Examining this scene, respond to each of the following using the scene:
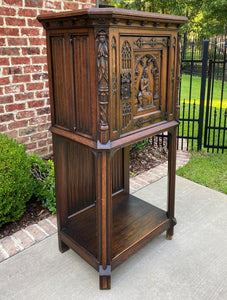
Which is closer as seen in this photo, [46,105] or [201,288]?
[201,288]

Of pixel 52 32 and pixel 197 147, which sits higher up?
pixel 52 32

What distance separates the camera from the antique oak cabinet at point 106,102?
1.60 m

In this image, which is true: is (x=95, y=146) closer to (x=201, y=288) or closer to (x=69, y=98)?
(x=69, y=98)

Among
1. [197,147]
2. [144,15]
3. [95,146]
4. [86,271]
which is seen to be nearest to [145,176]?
[197,147]

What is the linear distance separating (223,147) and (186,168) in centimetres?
99

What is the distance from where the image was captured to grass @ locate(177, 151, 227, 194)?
11.8 feet

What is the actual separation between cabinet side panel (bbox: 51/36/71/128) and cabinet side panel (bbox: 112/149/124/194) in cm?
97

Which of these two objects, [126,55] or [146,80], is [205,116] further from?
[126,55]

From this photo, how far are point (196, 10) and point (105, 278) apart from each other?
17877mm

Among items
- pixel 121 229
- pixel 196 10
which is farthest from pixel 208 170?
pixel 196 10

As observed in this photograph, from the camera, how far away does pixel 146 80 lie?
1911mm

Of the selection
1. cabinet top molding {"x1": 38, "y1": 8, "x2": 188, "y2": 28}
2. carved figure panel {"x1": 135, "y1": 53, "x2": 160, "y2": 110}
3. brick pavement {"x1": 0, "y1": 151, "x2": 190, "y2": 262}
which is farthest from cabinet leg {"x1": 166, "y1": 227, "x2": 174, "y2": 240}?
cabinet top molding {"x1": 38, "y1": 8, "x2": 188, "y2": 28}

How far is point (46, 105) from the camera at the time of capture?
3488mm

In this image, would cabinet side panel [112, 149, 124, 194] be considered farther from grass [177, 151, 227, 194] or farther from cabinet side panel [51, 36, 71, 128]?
grass [177, 151, 227, 194]
